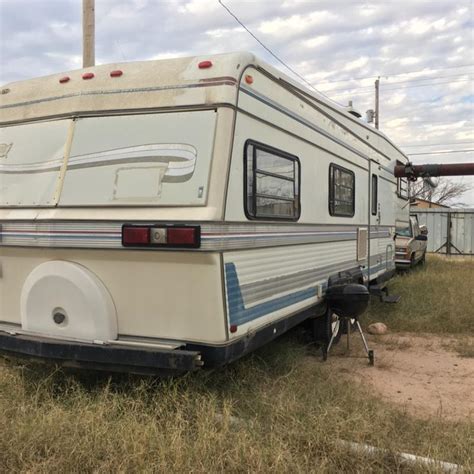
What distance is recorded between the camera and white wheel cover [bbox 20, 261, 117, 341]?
12.6 ft

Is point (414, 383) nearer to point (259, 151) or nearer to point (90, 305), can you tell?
point (259, 151)

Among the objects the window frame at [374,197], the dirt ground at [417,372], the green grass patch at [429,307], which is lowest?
the dirt ground at [417,372]

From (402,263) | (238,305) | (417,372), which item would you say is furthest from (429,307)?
(238,305)

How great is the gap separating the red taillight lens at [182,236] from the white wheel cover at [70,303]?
0.72 metres

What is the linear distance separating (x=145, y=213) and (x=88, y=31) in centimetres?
651

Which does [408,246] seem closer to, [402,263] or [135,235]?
[402,263]

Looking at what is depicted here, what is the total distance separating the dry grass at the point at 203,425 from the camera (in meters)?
3.14

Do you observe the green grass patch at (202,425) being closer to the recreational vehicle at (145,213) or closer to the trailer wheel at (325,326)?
the recreational vehicle at (145,213)

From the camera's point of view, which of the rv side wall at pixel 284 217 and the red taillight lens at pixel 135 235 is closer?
the red taillight lens at pixel 135 235

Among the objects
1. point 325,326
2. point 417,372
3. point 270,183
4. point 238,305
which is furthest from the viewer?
point 325,326

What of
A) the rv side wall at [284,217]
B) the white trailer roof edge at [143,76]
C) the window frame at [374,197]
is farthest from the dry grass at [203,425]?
the window frame at [374,197]

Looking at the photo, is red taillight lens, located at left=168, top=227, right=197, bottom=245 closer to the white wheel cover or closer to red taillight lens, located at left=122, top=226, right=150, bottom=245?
red taillight lens, located at left=122, top=226, right=150, bottom=245

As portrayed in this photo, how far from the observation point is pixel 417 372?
562cm

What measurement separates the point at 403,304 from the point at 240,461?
6176mm
